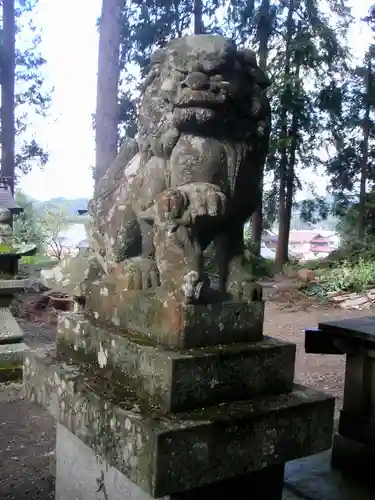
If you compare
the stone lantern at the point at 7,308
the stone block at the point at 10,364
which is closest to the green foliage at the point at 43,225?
the stone lantern at the point at 7,308

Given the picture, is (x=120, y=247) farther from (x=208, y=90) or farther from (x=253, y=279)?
(x=208, y=90)

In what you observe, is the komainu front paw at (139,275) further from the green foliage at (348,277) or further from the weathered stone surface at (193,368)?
the green foliage at (348,277)

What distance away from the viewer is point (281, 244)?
13.0m

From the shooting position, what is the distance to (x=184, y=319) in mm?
1669

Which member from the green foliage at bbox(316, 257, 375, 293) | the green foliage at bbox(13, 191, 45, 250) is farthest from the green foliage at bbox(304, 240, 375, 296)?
the green foliage at bbox(13, 191, 45, 250)

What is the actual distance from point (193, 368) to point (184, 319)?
0.15 m

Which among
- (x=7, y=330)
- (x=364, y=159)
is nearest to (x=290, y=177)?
(x=364, y=159)

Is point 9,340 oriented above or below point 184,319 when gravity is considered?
below

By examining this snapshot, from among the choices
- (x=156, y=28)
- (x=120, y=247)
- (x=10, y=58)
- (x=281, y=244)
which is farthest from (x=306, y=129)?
(x=120, y=247)

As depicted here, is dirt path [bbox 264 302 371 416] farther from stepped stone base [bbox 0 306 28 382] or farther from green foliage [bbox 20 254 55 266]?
green foliage [bbox 20 254 55 266]

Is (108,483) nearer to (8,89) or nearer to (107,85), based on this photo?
(107,85)

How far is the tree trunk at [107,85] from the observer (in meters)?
7.95

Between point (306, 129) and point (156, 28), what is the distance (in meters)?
4.23

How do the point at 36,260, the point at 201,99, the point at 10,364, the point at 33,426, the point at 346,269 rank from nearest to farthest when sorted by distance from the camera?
the point at 201,99 < the point at 33,426 < the point at 10,364 < the point at 346,269 < the point at 36,260
